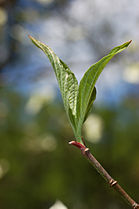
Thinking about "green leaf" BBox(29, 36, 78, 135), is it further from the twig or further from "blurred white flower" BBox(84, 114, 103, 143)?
"blurred white flower" BBox(84, 114, 103, 143)

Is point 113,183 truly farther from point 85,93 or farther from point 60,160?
point 60,160

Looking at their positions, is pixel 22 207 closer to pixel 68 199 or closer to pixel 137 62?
pixel 68 199

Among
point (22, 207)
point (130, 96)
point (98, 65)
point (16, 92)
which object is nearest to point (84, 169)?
point (22, 207)

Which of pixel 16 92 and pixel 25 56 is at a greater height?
pixel 25 56

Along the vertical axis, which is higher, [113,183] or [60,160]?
[60,160]

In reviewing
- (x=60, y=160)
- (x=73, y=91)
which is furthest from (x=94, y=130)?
(x=73, y=91)

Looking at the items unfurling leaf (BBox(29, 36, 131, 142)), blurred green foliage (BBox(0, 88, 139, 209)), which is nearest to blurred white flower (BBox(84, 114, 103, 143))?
blurred green foliage (BBox(0, 88, 139, 209))
